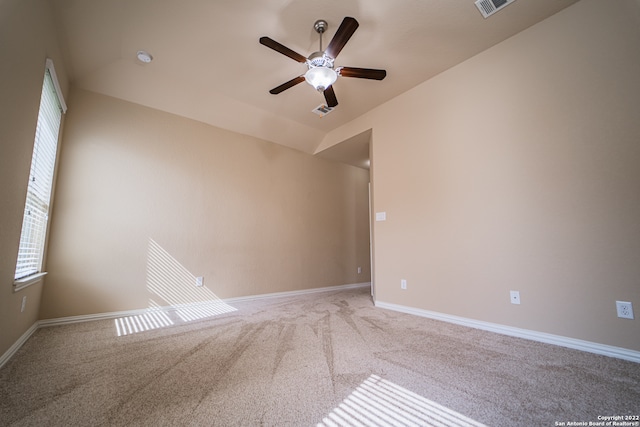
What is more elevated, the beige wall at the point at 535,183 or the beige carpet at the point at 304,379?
the beige wall at the point at 535,183

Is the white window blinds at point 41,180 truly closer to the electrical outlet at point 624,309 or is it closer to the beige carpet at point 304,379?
the beige carpet at point 304,379

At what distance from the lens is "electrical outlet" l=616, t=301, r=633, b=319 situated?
1.79 meters

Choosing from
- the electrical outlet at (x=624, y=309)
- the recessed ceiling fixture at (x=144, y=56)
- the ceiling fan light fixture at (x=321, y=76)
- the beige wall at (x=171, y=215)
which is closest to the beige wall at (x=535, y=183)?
the electrical outlet at (x=624, y=309)

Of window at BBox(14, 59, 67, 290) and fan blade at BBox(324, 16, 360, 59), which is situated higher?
fan blade at BBox(324, 16, 360, 59)

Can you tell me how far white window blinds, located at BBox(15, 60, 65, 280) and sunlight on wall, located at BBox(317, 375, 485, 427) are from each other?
2.65 m

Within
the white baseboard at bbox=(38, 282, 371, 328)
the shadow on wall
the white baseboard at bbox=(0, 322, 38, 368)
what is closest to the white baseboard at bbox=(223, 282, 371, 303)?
the white baseboard at bbox=(38, 282, 371, 328)

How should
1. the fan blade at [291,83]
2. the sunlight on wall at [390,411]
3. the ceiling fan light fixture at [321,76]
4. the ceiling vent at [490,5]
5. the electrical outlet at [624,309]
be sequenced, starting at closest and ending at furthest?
the sunlight on wall at [390,411], the electrical outlet at [624,309], the ceiling vent at [490,5], the ceiling fan light fixture at [321,76], the fan blade at [291,83]

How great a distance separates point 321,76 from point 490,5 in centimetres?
159

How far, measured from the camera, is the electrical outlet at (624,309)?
5.89 feet

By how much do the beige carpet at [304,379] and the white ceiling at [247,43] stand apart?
110 inches

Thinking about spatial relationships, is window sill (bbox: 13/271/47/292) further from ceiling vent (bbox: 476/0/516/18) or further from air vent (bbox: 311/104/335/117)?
ceiling vent (bbox: 476/0/516/18)

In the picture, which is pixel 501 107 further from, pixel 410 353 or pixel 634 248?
pixel 410 353

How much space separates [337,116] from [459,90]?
71.1 inches

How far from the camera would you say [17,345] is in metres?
1.92
